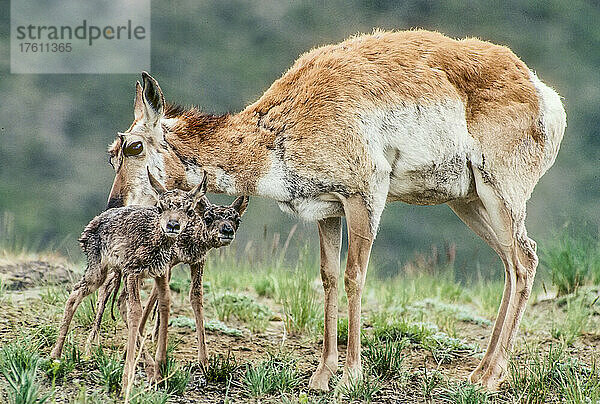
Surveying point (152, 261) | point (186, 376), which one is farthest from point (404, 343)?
point (152, 261)

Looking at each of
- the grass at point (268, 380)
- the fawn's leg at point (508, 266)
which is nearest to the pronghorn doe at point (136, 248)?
the grass at point (268, 380)

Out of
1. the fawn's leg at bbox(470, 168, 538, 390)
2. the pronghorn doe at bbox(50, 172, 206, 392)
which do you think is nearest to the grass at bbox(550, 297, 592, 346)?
the fawn's leg at bbox(470, 168, 538, 390)

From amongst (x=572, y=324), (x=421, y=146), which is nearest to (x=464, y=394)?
(x=421, y=146)

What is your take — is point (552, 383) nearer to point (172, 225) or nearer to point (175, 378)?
point (175, 378)

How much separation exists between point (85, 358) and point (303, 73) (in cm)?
281

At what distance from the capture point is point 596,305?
8656 millimetres

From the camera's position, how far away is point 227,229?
5.57 m

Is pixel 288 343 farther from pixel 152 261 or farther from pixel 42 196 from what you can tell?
pixel 42 196

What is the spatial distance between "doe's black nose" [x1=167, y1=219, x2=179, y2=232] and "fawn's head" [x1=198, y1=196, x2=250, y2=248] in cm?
26

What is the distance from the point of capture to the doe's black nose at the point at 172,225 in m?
5.37

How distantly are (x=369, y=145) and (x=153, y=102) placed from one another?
169 centimetres

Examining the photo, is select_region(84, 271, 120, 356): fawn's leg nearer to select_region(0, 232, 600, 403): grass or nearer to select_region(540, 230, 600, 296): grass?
select_region(0, 232, 600, 403): grass

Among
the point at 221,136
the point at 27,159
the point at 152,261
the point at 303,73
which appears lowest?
the point at 152,261

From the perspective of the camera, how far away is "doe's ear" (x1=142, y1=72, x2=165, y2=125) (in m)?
6.17
